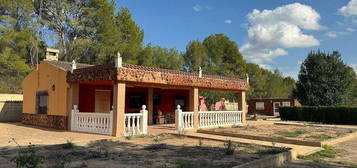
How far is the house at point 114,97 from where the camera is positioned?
10133 millimetres

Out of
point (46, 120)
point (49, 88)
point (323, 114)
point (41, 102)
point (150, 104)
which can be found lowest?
point (323, 114)

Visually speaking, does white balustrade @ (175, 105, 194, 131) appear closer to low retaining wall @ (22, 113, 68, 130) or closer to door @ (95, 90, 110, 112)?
door @ (95, 90, 110, 112)

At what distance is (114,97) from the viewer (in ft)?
32.2

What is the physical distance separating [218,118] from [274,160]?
805 centimetres

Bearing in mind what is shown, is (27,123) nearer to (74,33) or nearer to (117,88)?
(117,88)

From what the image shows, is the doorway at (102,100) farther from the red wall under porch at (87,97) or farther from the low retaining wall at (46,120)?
the low retaining wall at (46,120)

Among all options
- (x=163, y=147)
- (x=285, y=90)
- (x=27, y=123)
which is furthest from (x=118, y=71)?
(x=285, y=90)

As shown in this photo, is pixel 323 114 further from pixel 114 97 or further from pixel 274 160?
pixel 114 97

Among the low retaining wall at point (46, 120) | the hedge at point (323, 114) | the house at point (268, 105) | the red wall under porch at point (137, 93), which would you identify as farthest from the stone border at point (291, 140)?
the house at point (268, 105)

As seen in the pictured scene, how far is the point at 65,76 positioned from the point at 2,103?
844 cm

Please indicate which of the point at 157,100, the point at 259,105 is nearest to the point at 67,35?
the point at 157,100

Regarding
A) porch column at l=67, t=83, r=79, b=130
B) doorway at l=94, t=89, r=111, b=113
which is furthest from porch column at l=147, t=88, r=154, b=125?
porch column at l=67, t=83, r=79, b=130

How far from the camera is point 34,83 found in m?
15.0

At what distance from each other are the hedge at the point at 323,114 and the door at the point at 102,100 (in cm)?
1626
